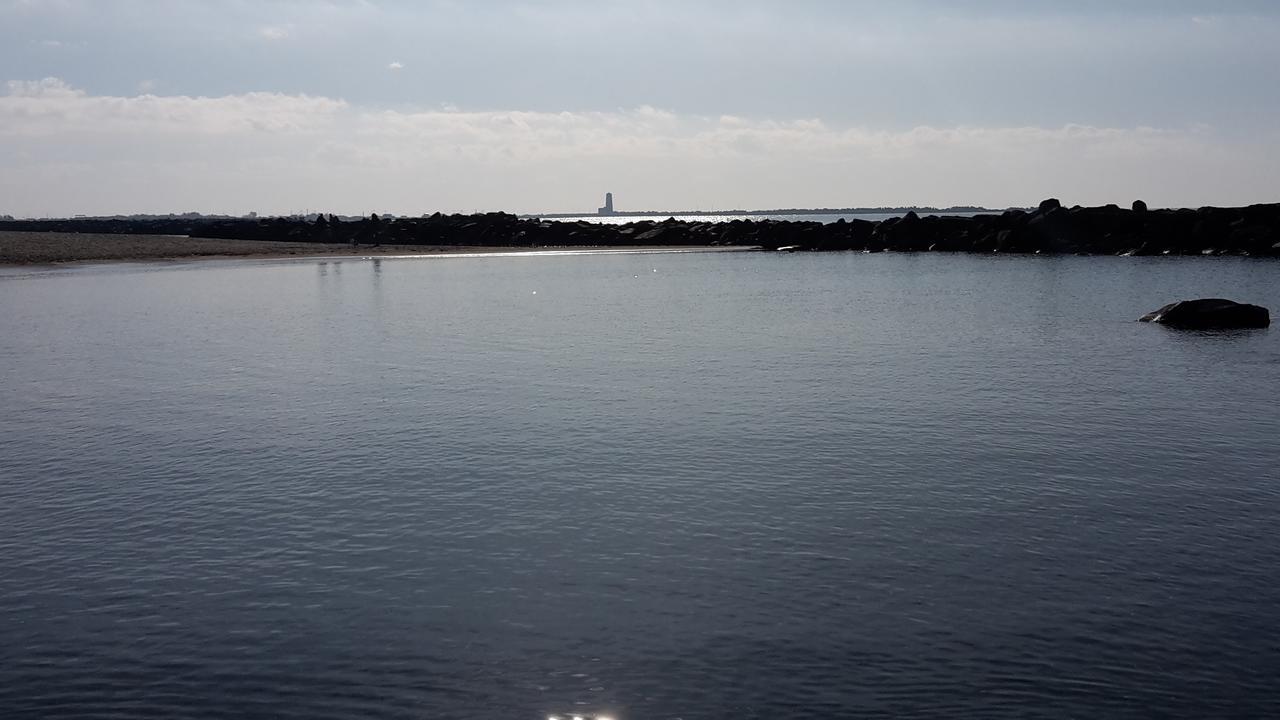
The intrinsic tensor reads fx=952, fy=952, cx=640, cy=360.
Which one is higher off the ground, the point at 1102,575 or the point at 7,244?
the point at 7,244

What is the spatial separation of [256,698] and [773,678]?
6203 mm

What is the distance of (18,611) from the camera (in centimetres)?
1377

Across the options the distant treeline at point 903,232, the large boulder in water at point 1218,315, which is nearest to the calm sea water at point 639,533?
the large boulder in water at point 1218,315

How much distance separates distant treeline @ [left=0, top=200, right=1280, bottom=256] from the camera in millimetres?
105688

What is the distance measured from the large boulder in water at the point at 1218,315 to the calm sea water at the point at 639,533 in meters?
8.12

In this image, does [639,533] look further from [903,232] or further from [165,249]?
[903,232]

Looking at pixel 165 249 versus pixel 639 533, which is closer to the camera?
pixel 639 533

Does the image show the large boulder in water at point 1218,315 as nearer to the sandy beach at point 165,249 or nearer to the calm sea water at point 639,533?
the calm sea water at point 639,533

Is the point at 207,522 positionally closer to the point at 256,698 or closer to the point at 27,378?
the point at 256,698

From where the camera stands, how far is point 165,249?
111375mm

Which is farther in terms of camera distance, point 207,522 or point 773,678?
point 207,522

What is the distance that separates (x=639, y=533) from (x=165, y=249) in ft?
363

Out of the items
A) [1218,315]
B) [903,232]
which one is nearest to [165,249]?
[903,232]

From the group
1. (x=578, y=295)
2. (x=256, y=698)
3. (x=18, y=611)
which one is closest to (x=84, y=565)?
(x=18, y=611)
